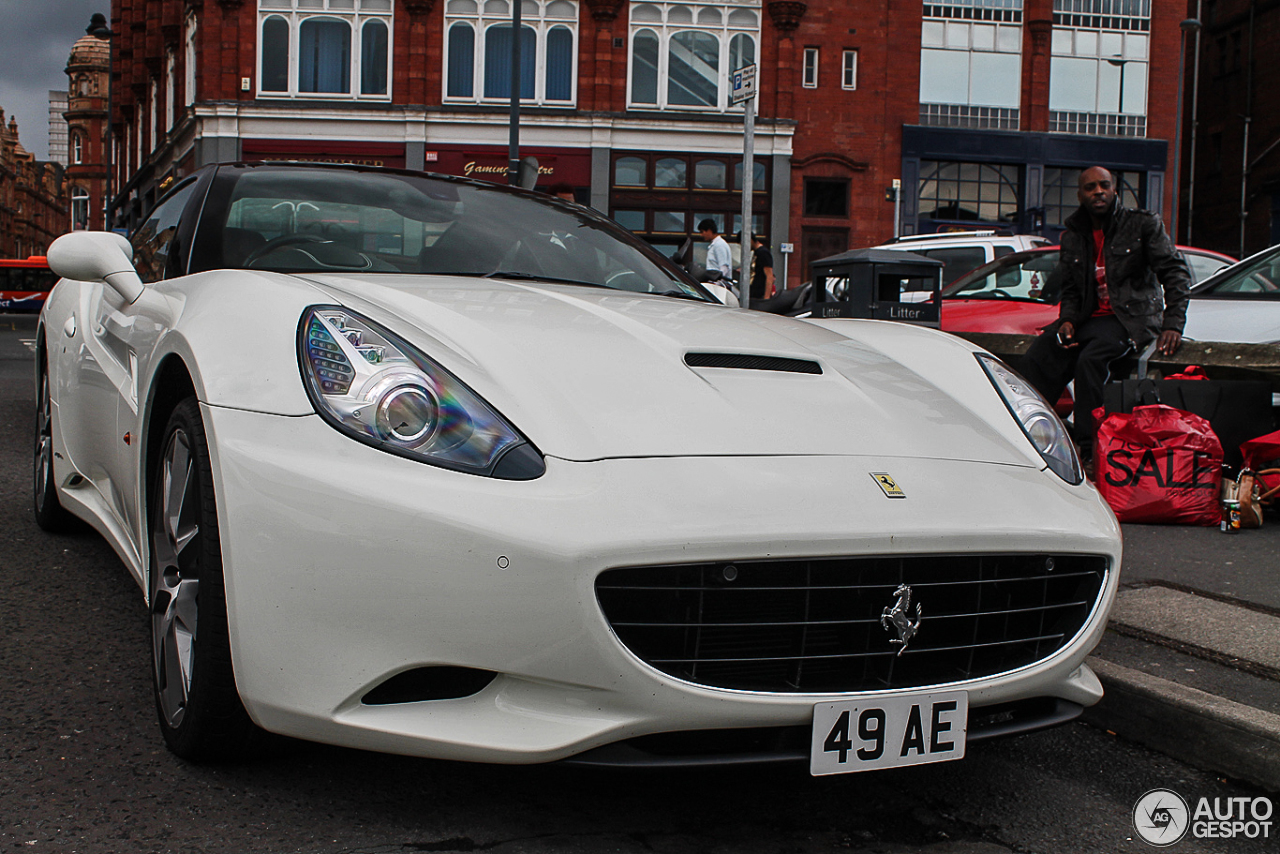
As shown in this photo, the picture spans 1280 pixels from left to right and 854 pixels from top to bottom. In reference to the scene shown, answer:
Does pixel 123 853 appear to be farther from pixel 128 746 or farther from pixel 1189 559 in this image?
pixel 1189 559

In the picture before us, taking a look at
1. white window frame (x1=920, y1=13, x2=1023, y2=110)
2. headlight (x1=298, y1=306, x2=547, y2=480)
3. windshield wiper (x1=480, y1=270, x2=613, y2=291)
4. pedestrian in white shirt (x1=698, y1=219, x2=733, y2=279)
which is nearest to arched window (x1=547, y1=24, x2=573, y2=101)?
white window frame (x1=920, y1=13, x2=1023, y2=110)

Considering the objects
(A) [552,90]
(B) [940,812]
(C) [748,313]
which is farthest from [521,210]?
(A) [552,90]

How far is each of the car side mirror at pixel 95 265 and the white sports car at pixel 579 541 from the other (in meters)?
0.46

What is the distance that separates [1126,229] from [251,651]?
521 centimetres

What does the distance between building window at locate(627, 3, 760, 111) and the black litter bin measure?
74.8 ft

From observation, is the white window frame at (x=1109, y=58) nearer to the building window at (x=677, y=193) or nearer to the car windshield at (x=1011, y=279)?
the building window at (x=677, y=193)

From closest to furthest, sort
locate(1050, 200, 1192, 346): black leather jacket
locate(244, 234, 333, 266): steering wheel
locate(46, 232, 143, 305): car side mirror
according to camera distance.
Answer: locate(46, 232, 143, 305): car side mirror → locate(244, 234, 333, 266): steering wheel → locate(1050, 200, 1192, 346): black leather jacket

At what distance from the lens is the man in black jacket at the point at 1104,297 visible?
19.1 feet

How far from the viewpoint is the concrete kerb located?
2.54 meters

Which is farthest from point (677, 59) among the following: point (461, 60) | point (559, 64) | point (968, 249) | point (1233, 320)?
point (1233, 320)

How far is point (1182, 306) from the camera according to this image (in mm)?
5746

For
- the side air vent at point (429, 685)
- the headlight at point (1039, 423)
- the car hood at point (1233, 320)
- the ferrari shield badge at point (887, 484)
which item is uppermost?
the car hood at point (1233, 320)

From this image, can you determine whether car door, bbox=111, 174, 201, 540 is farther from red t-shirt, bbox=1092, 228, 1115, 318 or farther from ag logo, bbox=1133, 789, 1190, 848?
red t-shirt, bbox=1092, 228, 1115, 318

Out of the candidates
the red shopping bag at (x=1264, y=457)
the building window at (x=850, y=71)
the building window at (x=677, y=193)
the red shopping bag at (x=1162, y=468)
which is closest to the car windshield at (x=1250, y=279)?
the red shopping bag at (x=1264, y=457)
